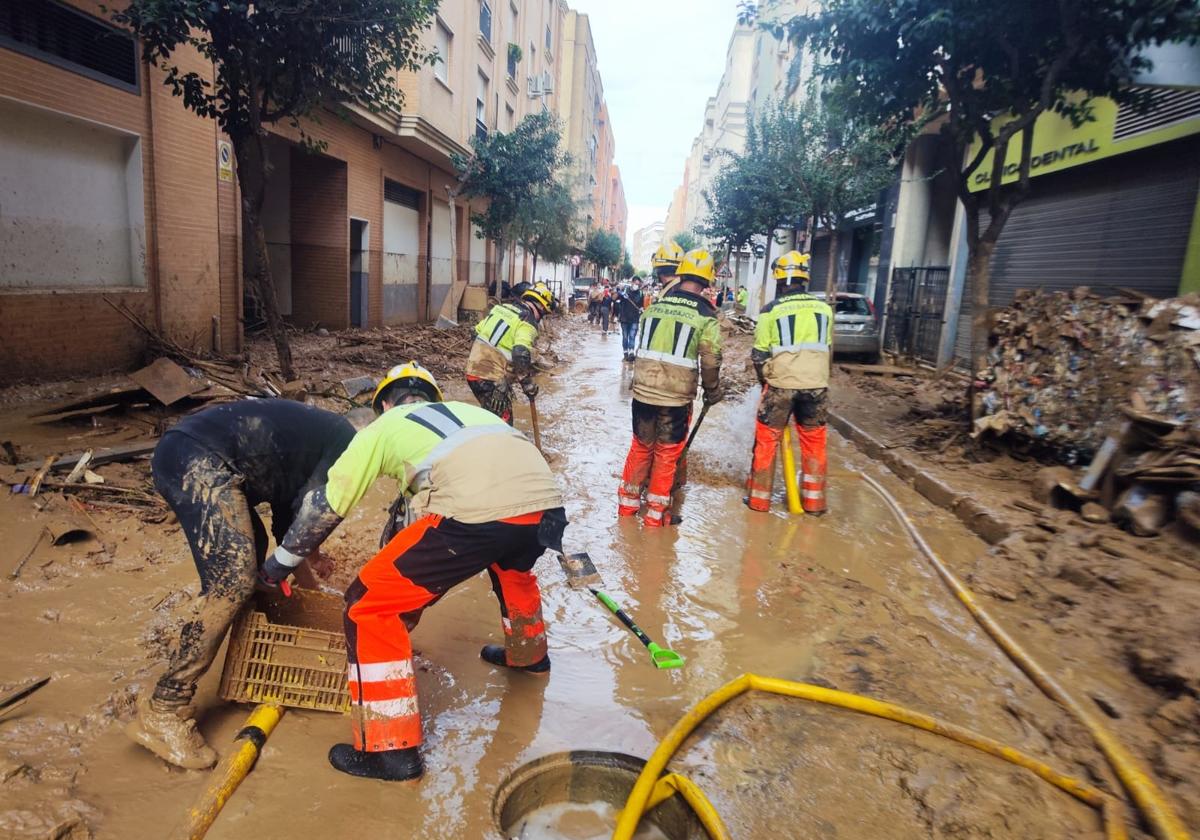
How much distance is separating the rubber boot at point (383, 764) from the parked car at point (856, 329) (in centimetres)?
1321

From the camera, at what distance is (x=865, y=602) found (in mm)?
4164

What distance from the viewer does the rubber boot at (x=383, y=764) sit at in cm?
251

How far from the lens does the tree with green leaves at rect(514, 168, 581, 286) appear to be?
67.1 ft

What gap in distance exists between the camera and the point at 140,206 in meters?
8.17

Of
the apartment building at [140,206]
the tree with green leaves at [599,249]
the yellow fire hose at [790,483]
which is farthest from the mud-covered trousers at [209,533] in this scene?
the tree with green leaves at [599,249]

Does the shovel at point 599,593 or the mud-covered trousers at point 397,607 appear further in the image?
the shovel at point 599,593

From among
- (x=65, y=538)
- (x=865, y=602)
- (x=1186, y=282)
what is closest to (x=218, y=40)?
(x=65, y=538)

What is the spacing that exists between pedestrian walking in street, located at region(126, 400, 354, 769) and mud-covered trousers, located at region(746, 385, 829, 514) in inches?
149

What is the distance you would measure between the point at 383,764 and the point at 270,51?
22.1 ft

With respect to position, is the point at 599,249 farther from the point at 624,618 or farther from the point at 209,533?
the point at 209,533

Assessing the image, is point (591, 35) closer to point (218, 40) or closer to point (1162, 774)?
point (218, 40)

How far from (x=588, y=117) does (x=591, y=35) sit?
5.67m

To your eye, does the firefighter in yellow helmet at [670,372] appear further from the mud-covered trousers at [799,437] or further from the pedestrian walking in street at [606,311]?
the pedestrian walking in street at [606,311]

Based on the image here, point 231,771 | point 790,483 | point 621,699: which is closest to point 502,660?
point 621,699
